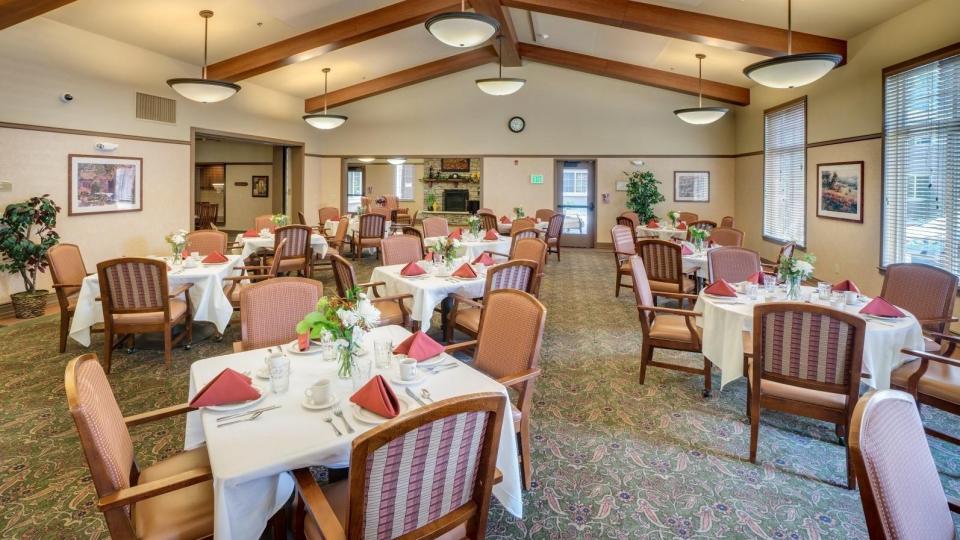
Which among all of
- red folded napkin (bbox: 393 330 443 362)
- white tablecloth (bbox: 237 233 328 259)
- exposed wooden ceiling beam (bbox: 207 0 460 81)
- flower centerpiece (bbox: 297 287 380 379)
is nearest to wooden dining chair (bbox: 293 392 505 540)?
flower centerpiece (bbox: 297 287 380 379)

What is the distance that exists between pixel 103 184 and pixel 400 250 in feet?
16.7

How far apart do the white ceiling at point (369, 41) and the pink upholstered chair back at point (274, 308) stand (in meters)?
5.15

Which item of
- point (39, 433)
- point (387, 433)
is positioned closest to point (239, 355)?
point (387, 433)

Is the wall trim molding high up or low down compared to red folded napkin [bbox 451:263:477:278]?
up

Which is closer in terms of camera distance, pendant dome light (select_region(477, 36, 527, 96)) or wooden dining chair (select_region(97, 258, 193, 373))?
wooden dining chair (select_region(97, 258, 193, 373))

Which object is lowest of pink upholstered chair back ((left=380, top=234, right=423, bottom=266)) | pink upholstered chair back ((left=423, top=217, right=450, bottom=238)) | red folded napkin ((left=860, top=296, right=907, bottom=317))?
red folded napkin ((left=860, top=296, right=907, bottom=317))

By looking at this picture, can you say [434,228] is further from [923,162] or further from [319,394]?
[319,394]

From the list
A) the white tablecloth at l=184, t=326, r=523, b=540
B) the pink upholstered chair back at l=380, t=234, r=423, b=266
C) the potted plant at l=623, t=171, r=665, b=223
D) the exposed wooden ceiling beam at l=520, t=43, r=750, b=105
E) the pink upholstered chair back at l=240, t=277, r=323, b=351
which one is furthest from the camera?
the potted plant at l=623, t=171, r=665, b=223

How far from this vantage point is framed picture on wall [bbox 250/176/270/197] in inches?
628

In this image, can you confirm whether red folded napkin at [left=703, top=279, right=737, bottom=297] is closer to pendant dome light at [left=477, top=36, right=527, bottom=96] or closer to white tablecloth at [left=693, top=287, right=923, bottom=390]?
white tablecloth at [left=693, top=287, right=923, bottom=390]

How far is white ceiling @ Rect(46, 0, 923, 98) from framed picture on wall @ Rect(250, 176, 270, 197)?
222 inches

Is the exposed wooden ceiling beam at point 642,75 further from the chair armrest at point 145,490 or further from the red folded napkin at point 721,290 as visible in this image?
the chair armrest at point 145,490

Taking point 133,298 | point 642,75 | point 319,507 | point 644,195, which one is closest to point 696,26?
point 642,75

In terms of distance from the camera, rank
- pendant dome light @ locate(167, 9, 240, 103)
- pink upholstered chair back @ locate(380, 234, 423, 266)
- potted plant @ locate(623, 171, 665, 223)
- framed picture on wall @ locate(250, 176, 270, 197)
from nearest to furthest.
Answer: pink upholstered chair back @ locate(380, 234, 423, 266) → pendant dome light @ locate(167, 9, 240, 103) → potted plant @ locate(623, 171, 665, 223) → framed picture on wall @ locate(250, 176, 270, 197)
